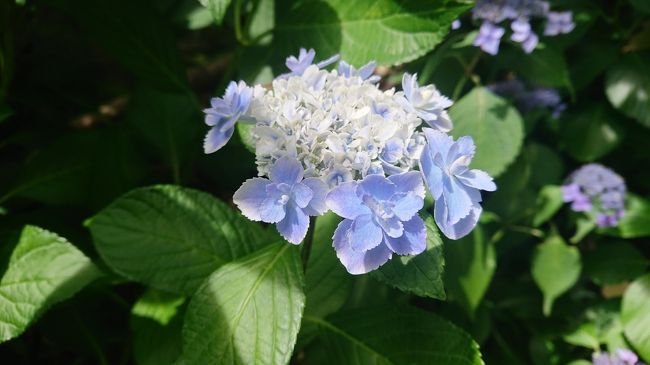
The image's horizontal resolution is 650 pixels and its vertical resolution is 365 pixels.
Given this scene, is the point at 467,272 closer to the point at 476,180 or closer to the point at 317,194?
the point at 476,180

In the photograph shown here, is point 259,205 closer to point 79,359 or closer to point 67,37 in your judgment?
point 79,359

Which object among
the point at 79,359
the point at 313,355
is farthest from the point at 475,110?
the point at 79,359

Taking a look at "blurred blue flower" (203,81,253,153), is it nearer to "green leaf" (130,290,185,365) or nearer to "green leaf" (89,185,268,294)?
"green leaf" (89,185,268,294)

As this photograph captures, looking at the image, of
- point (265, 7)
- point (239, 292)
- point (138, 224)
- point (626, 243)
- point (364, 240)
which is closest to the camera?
point (364, 240)

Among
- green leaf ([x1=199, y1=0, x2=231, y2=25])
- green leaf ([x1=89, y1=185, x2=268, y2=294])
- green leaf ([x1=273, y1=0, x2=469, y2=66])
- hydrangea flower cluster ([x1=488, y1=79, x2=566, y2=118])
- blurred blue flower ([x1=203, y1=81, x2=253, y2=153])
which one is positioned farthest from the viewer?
hydrangea flower cluster ([x1=488, y1=79, x2=566, y2=118])

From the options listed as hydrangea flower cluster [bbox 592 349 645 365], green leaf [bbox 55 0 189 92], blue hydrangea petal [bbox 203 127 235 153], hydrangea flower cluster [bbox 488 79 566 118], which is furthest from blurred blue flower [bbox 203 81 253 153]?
hydrangea flower cluster [bbox 592 349 645 365]

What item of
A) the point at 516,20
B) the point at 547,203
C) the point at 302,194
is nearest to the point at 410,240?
the point at 302,194
